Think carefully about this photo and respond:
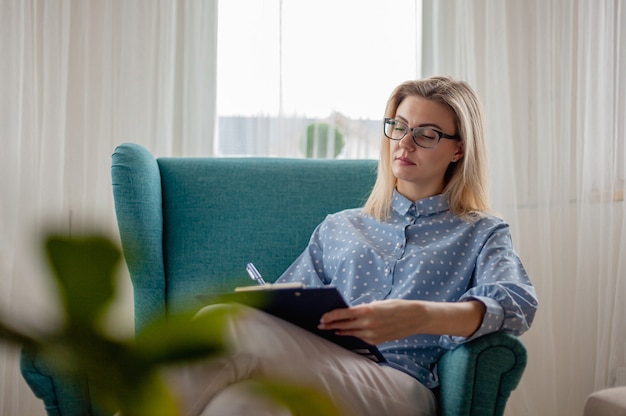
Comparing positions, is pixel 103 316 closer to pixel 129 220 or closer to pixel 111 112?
pixel 129 220

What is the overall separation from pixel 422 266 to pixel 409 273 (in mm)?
37

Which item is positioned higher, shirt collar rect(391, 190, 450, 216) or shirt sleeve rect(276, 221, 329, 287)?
shirt collar rect(391, 190, 450, 216)

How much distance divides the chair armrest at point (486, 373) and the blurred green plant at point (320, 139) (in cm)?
127

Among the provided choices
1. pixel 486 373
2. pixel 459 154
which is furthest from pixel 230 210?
pixel 486 373

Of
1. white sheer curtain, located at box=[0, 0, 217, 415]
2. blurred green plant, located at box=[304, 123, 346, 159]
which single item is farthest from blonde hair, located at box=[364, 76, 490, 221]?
white sheer curtain, located at box=[0, 0, 217, 415]

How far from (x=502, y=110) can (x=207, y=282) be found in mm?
1345

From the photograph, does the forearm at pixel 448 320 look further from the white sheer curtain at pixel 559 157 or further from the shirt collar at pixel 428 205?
the white sheer curtain at pixel 559 157

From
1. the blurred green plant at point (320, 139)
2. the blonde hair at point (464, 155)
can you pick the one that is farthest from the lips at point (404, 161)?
the blurred green plant at point (320, 139)

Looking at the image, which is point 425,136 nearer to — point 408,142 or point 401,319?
point 408,142

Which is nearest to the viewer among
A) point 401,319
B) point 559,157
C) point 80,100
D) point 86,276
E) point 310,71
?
point 86,276

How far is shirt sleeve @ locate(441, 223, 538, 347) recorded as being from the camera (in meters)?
1.50

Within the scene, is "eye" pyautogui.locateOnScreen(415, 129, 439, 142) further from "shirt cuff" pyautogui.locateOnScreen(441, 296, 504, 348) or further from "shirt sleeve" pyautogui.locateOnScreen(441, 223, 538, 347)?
"shirt cuff" pyautogui.locateOnScreen(441, 296, 504, 348)

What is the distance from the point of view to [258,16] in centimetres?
261

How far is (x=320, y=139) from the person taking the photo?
265 cm
